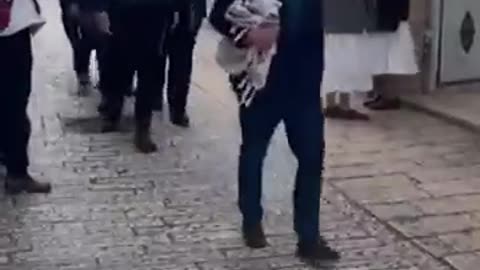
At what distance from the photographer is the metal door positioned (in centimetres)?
831

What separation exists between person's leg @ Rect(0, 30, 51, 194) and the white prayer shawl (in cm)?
147

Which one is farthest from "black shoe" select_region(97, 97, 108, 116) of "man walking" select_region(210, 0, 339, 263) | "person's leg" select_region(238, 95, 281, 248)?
"man walking" select_region(210, 0, 339, 263)

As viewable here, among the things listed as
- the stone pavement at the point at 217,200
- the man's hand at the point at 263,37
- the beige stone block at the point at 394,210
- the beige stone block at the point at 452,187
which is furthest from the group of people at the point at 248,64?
the beige stone block at the point at 452,187

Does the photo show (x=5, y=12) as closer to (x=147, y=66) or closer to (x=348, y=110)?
(x=147, y=66)

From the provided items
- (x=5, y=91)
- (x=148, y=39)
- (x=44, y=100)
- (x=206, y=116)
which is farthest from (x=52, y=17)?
(x=5, y=91)

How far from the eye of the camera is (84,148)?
7.06 meters

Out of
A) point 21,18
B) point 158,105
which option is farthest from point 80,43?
point 21,18

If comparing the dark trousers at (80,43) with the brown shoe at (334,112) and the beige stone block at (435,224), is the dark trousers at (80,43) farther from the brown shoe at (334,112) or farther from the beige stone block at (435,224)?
the beige stone block at (435,224)

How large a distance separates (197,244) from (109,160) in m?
1.75

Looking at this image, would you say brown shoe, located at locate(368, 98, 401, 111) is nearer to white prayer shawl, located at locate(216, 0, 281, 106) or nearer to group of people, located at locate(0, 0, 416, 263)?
group of people, located at locate(0, 0, 416, 263)

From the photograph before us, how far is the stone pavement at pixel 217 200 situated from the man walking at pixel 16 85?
0.20 m

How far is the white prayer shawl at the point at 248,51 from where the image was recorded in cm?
460

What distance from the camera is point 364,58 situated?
772 centimetres

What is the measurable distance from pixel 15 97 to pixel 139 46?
1144mm
